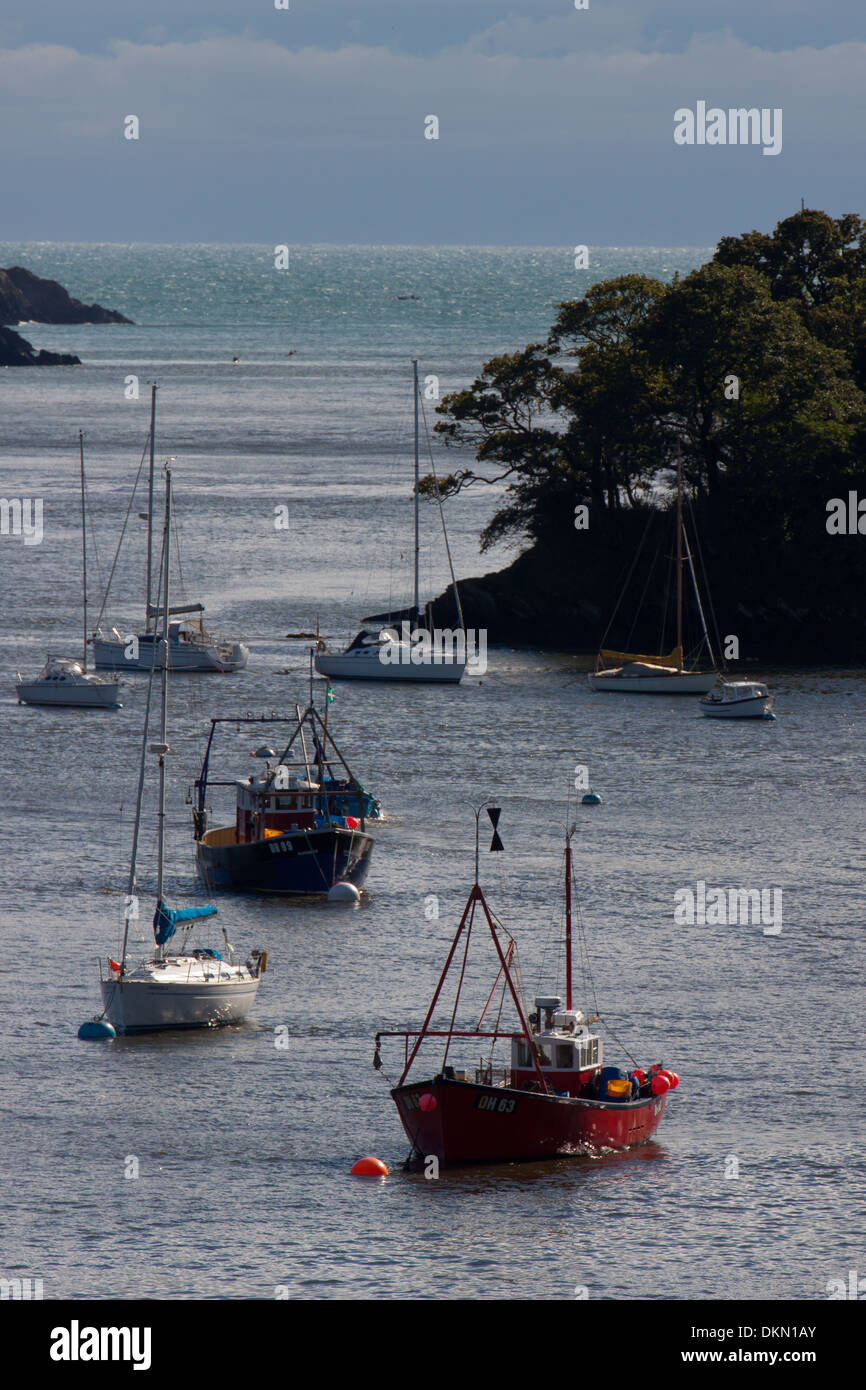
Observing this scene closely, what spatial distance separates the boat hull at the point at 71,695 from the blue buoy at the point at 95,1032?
4095 cm

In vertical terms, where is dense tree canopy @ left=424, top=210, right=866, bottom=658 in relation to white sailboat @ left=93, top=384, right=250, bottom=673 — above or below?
above

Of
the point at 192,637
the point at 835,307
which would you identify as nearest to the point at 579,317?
the point at 835,307

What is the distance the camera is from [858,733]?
86.9m

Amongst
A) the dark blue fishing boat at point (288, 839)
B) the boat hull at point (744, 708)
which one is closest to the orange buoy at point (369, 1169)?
the dark blue fishing boat at point (288, 839)

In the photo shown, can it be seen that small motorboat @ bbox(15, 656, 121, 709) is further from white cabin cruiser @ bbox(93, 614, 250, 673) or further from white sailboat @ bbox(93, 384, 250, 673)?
white cabin cruiser @ bbox(93, 614, 250, 673)

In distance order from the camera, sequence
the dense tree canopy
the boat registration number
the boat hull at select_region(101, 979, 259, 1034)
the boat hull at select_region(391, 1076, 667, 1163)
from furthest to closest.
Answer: the dense tree canopy → the boat hull at select_region(101, 979, 259, 1034) → the boat registration number → the boat hull at select_region(391, 1076, 667, 1163)

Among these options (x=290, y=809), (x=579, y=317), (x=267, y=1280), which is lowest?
(x=267, y=1280)

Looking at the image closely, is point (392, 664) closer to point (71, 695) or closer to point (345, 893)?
point (71, 695)

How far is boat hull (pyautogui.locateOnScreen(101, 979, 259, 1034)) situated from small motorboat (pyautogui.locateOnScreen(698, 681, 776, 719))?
42029 millimetres

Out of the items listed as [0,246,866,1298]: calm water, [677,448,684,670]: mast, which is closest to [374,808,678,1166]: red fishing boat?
[0,246,866,1298]: calm water

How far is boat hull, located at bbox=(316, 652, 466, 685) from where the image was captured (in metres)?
98.0

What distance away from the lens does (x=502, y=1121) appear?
144ft

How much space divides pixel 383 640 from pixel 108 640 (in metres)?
13.2

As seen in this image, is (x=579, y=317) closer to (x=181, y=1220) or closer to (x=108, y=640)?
(x=108, y=640)
